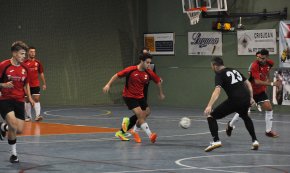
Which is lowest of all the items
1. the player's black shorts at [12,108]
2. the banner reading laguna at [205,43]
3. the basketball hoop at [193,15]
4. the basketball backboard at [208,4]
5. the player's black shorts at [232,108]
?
the player's black shorts at [232,108]

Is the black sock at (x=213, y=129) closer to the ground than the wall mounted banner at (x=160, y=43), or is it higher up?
closer to the ground

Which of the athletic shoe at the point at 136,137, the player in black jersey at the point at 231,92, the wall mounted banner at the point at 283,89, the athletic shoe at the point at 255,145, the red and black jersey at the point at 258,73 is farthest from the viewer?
the wall mounted banner at the point at 283,89

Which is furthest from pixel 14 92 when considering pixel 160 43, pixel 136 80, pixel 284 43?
pixel 160 43

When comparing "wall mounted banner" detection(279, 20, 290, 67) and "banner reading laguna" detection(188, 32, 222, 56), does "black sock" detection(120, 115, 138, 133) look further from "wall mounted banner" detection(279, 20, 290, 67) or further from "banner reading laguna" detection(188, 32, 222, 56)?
"banner reading laguna" detection(188, 32, 222, 56)

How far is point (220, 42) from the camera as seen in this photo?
87.6 ft

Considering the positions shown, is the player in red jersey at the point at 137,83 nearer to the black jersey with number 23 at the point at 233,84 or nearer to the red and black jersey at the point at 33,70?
the black jersey with number 23 at the point at 233,84

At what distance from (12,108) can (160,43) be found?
16011mm

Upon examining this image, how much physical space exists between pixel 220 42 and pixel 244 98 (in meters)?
12.6

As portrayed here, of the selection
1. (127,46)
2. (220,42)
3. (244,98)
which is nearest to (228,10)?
(220,42)

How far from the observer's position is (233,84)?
14.2 meters

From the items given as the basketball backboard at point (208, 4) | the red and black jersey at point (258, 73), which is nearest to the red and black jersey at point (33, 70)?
the basketball backboard at point (208, 4)

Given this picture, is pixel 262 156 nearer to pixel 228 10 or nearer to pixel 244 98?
pixel 244 98

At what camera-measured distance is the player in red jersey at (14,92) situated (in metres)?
12.9

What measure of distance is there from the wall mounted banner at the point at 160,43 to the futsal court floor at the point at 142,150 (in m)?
6.62
